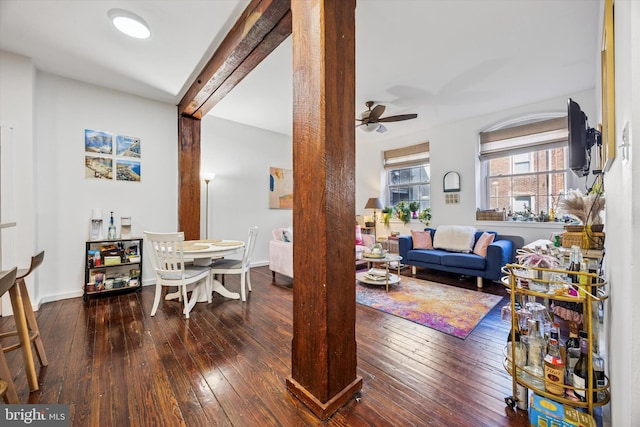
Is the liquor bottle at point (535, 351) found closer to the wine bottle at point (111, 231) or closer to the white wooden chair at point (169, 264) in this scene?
the white wooden chair at point (169, 264)

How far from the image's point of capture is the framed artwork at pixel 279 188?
5.39 meters

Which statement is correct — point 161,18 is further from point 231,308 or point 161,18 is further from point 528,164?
point 528,164

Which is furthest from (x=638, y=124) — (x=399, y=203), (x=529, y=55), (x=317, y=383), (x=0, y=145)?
(x=399, y=203)

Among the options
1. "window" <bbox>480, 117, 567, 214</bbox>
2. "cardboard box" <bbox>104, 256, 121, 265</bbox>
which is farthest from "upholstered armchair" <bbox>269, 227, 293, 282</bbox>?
"window" <bbox>480, 117, 567, 214</bbox>

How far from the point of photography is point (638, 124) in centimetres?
65

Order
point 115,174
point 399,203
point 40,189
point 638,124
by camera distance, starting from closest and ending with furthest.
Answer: point 638,124, point 40,189, point 115,174, point 399,203

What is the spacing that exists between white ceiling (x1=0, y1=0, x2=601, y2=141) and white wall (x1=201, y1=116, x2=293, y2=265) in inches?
37.7

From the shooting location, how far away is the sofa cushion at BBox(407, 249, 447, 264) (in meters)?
4.15

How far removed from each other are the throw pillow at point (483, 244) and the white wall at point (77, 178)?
15.9 ft

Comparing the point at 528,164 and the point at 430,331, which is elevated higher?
the point at 528,164

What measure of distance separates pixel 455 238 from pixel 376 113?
2426mm

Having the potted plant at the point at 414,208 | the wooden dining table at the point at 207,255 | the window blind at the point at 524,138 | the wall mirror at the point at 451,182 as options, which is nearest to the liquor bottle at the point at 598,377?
the wooden dining table at the point at 207,255

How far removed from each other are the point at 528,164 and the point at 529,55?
7.03 ft

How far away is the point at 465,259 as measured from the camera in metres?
3.81
